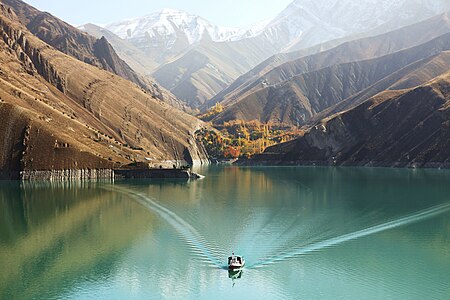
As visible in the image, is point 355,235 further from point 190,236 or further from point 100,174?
point 100,174

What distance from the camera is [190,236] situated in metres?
78.1

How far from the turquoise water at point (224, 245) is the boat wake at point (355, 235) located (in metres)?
0.19

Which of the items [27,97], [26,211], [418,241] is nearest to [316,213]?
[418,241]

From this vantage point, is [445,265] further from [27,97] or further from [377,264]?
[27,97]

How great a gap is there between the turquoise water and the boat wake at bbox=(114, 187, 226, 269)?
0.29 metres

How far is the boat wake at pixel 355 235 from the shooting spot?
64562mm

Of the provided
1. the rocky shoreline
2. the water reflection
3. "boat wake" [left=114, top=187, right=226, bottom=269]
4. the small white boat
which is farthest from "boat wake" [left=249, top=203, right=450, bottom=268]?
the rocky shoreline

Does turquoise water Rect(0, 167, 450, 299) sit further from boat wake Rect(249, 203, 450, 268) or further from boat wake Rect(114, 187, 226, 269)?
boat wake Rect(114, 187, 226, 269)

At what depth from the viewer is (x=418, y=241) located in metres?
75.7

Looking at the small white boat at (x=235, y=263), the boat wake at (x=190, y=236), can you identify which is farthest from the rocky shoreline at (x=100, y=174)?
the small white boat at (x=235, y=263)

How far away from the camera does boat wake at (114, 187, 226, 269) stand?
65.9 m

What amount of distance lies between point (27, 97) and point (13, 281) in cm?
15032

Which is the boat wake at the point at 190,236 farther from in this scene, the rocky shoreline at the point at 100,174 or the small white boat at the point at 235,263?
the rocky shoreline at the point at 100,174

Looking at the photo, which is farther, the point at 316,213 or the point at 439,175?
the point at 439,175
